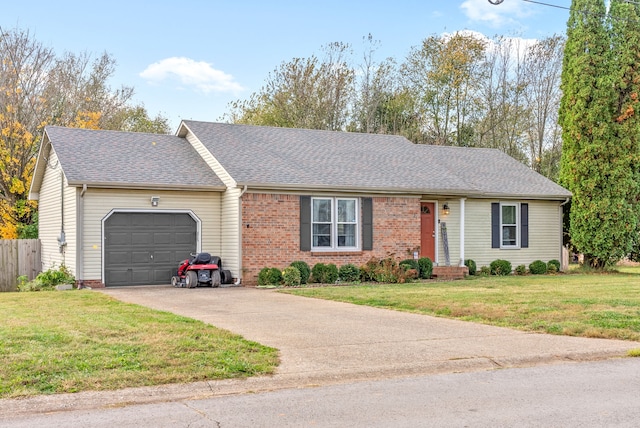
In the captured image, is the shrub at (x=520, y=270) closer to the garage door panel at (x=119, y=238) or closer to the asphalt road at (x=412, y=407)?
the garage door panel at (x=119, y=238)

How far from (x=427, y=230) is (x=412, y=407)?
16994 millimetres

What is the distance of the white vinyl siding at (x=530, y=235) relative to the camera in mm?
23609

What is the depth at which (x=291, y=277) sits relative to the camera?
19.1 m

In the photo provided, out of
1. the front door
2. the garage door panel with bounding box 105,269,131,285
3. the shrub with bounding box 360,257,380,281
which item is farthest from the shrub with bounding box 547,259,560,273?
the garage door panel with bounding box 105,269,131,285

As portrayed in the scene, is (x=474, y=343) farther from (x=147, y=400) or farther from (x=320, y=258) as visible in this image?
Result: (x=320, y=258)

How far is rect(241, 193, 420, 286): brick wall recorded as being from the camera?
768 inches

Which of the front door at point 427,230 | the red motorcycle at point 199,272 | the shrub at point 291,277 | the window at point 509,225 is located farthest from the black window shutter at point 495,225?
the red motorcycle at point 199,272

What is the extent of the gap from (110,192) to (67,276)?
8.44 feet

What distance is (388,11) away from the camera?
20766 mm

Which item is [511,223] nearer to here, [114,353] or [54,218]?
[54,218]

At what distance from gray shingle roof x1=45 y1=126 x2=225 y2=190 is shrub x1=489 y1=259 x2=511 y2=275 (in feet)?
31.4

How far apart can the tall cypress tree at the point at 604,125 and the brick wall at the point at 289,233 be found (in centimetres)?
658

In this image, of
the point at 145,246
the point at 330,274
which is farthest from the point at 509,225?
the point at 145,246

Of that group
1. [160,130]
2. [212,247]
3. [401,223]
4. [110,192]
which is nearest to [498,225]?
[401,223]
